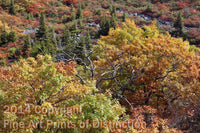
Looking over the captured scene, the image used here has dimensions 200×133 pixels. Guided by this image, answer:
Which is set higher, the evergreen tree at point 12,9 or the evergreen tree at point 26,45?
the evergreen tree at point 12,9

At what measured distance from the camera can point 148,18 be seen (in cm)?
4084

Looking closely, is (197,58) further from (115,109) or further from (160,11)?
(160,11)

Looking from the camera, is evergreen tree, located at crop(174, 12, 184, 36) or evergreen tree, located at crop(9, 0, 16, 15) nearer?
evergreen tree, located at crop(174, 12, 184, 36)

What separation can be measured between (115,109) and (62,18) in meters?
34.9

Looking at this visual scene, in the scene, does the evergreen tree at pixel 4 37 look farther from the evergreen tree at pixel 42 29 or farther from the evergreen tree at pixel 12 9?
the evergreen tree at pixel 12 9

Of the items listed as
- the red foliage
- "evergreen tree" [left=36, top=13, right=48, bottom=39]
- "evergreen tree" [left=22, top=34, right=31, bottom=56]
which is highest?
the red foliage

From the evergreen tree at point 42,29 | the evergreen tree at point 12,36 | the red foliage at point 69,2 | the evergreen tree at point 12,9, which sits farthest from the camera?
the red foliage at point 69,2

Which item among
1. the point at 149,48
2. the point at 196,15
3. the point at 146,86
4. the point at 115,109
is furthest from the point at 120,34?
the point at 196,15

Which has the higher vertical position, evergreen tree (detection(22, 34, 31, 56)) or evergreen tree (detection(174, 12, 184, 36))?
evergreen tree (detection(174, 12, 184, 36))

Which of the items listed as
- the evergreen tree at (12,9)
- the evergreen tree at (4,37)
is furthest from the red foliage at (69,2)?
the evergreen tree at (4,37)

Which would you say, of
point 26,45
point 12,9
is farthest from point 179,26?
point 12,9

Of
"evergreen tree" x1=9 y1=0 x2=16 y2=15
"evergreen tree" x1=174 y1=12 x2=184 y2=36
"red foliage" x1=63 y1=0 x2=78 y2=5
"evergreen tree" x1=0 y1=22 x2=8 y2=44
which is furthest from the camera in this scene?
"red foliage" x1=63 y1=0 x2=78 y2=5

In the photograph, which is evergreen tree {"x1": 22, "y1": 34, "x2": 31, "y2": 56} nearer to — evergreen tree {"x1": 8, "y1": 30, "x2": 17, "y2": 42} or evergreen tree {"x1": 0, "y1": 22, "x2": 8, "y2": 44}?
evergreen tree {"x1": 8, "y1": 30, "x2": 17, "y2": 42}

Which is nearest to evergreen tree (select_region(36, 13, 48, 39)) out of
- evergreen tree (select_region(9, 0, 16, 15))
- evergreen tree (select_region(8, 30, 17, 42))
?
evergreen tree (select_region(8, 30, 17, 42))
